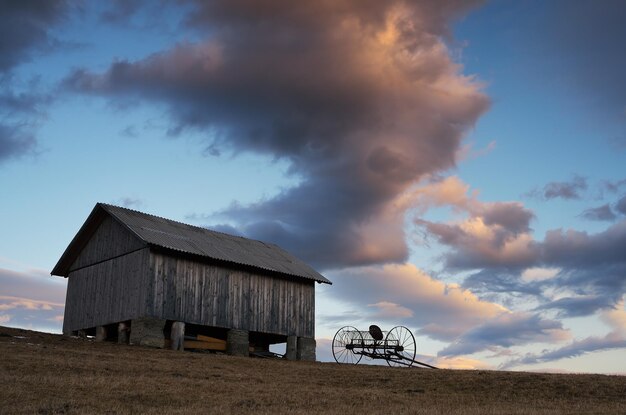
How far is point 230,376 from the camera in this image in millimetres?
29656

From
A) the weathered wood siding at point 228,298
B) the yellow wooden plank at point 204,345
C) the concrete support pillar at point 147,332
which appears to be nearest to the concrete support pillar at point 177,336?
the weathered wood siding at point 228,298

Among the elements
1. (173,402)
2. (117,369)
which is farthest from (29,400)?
(117,369)

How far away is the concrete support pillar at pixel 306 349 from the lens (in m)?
49.4

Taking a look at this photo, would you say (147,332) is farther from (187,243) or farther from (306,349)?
(306,349)

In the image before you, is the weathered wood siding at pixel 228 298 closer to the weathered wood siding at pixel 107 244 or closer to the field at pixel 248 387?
the weathered wood siding at pixel 107 244

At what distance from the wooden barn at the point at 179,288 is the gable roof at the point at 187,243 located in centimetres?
9

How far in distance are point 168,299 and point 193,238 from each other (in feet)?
20.1

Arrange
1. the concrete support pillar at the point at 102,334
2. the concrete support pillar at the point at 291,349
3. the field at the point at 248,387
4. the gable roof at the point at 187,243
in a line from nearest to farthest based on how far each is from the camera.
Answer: the field at the point at 248,387
the gable roof at the point at 187,243
the concrete support pillar at the point at 102,334
the concrete support pillar at the point at 291,349

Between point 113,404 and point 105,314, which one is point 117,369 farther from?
point 105,314

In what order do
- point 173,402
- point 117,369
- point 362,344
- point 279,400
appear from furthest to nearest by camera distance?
point 362,344, point 117,369, point 279,400, point 173,402

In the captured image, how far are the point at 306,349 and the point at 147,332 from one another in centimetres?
1303

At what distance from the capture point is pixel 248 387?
26719 millimetres

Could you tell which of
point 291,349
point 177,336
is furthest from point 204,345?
point 291,349

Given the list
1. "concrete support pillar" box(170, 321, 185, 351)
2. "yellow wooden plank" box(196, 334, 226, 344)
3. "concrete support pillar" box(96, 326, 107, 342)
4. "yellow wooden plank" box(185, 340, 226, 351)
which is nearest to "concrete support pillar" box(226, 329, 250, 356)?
"yellow wooden plank" box(185, 340, 226, 351)
